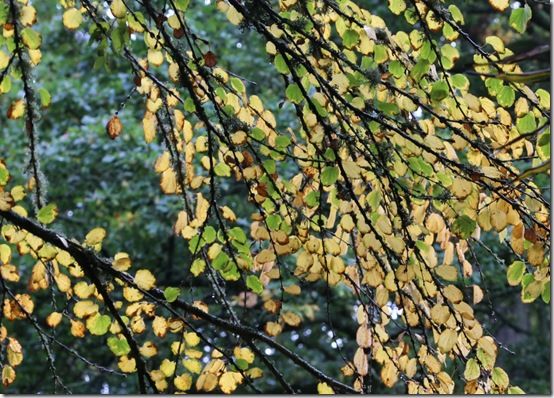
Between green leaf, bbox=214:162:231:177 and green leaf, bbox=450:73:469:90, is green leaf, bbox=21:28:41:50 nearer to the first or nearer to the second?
green leaf, bbox=214:162:231:177

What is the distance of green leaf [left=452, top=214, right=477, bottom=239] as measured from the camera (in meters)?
1.49

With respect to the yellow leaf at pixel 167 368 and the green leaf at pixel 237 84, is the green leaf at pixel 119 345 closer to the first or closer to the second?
the yellow leaf at pixel 167 368

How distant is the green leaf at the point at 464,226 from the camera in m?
1.49

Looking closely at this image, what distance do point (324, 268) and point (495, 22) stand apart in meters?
5.65

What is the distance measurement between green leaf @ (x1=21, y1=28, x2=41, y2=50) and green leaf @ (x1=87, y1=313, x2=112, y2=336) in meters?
0.59

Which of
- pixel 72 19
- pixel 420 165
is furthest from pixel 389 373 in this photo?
pixel 72 19

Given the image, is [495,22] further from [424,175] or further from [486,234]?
[424,175]

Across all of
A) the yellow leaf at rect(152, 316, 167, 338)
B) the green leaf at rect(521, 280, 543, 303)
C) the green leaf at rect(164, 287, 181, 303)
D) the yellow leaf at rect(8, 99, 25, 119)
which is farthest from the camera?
the yellow leaf at rect(8, 99, 25, 119)

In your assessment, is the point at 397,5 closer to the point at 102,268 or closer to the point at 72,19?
the point at 72,19

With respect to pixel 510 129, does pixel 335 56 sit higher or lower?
higher

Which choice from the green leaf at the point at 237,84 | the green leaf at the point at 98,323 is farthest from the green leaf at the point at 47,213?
the green leaf at the point at 237,84

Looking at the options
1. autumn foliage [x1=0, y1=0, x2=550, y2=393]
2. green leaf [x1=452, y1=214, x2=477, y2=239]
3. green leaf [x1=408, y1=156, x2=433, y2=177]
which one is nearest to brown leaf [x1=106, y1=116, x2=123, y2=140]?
autumn foliage [x1=0, y1=0, x2=550, y2=393]

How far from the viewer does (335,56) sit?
1.67m

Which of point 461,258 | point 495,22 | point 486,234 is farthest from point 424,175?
point 495,22
